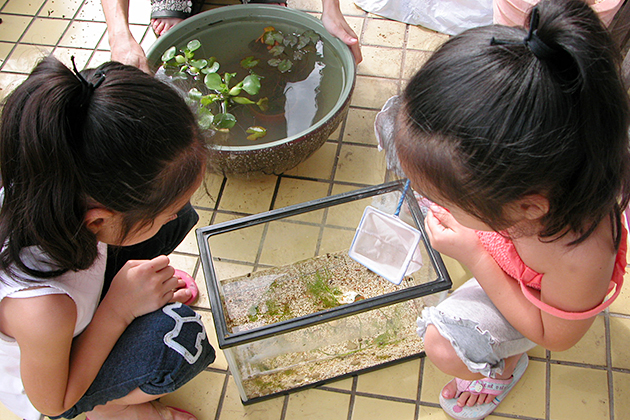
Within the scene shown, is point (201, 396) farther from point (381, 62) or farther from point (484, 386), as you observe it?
point (381, 62)

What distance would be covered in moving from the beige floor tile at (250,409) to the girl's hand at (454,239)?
1.78 feet

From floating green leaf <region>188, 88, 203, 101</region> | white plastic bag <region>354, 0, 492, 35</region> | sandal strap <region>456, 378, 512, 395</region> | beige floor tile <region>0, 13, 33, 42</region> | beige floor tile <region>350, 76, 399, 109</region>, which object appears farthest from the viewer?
beige floor tile <region>0, 13, 33, 42</region>

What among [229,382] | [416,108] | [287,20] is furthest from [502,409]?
[287,20]

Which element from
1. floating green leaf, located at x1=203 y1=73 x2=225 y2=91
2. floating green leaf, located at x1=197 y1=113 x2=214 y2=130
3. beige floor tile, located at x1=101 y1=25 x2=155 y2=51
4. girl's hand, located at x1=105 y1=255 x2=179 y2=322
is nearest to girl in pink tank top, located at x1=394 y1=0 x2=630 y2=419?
girl's hand, located at x1=105 y1=255 x2=179 y2=322

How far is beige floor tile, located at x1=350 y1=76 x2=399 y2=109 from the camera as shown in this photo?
→ 1695mm

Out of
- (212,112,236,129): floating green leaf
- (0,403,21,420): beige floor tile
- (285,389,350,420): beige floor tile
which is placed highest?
(212,112,236,129): floating green leaf

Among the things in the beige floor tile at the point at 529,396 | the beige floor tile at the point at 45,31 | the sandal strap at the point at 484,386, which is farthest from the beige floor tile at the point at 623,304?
the beige floor tile at the point at 45,31

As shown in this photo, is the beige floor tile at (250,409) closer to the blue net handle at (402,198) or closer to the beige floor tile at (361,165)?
the blue net handle at (402,198)

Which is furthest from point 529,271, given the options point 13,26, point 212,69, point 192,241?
point 13,26

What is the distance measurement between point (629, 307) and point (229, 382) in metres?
1.05

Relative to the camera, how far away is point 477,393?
1.10 meters

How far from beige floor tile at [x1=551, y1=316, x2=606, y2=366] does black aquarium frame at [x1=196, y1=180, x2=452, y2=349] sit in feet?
1.63

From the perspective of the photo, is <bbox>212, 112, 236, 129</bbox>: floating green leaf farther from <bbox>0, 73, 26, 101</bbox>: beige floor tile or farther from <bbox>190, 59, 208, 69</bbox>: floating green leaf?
<bbox>0, 73, 26, 101</bbox>: beige floor tile

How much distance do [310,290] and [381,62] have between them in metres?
1.03
